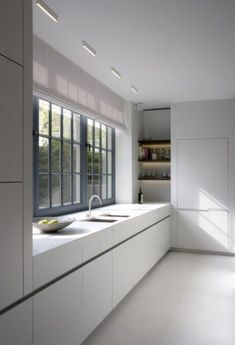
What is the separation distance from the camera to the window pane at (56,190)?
A: 12.8 feet

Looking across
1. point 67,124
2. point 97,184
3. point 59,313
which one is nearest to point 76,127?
point 67,124

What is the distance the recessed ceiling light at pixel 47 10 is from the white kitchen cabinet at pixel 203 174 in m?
3.66

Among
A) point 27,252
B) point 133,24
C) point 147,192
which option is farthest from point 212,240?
point 27,252

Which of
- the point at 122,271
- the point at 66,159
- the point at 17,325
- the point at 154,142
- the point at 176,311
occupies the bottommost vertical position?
the point at 176,311

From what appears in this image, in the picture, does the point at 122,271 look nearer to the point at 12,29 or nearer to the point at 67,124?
the point at 67,124

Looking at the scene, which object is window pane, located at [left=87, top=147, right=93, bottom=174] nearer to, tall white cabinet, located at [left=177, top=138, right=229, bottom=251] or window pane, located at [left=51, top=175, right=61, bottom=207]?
window pane, located at [left=51, top=175, right=61, bottom=207]

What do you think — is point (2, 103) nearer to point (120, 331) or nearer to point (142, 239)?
point (120, 331)

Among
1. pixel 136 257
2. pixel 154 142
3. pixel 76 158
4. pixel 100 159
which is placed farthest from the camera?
pixel 154 142

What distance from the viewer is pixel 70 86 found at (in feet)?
12.8

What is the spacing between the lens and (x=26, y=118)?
1.91 metres

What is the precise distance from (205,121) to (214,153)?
1.87 ft

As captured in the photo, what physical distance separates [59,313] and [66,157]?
225 centimetres

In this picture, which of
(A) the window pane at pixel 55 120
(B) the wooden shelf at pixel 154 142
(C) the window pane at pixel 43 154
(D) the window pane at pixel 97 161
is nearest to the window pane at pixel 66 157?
(A) the window pane at pixel 55 120

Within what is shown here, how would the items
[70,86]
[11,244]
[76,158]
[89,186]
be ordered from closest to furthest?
1. [11,244]
2. [70,86]
3. [76,158]
4. [89,186]
